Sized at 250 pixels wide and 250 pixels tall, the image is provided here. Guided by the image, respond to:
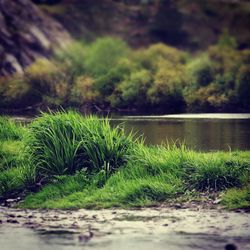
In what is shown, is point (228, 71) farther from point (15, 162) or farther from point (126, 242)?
point (126, 242)

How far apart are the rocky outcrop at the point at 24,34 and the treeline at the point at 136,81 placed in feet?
16.3

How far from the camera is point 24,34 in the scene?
59531 millimetres

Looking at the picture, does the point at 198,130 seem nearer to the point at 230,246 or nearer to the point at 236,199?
the point at 236,199

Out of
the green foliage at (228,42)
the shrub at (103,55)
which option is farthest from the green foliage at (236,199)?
the green foliage at (228,42)

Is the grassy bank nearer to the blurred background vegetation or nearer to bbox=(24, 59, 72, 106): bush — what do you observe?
the blurred background vegetation

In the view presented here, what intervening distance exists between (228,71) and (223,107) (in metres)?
4.13

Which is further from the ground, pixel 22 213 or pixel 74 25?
pixel 74 25

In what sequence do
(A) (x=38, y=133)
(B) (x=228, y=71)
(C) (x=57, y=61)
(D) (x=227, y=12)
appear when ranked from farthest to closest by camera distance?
1. (D) (x=227, y=12)
2. (C) (x=57, y=61)
3. (B) (x=228, y=71)
4. (A) (x=38, y=133)

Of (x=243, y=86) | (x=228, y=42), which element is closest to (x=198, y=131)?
(x=243, y=86)

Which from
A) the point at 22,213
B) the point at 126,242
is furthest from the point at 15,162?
the point at 126,242

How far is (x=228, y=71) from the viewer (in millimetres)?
46594

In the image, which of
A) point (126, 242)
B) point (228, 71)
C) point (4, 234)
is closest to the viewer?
point (126, 242)

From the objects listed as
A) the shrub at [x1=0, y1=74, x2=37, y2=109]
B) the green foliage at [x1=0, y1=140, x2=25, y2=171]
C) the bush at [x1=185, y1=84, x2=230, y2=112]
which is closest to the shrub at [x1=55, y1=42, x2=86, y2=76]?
the shrub at [x1=0, y1=74, x2=37, y2=109]

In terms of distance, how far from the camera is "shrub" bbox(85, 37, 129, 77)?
46250 mm
